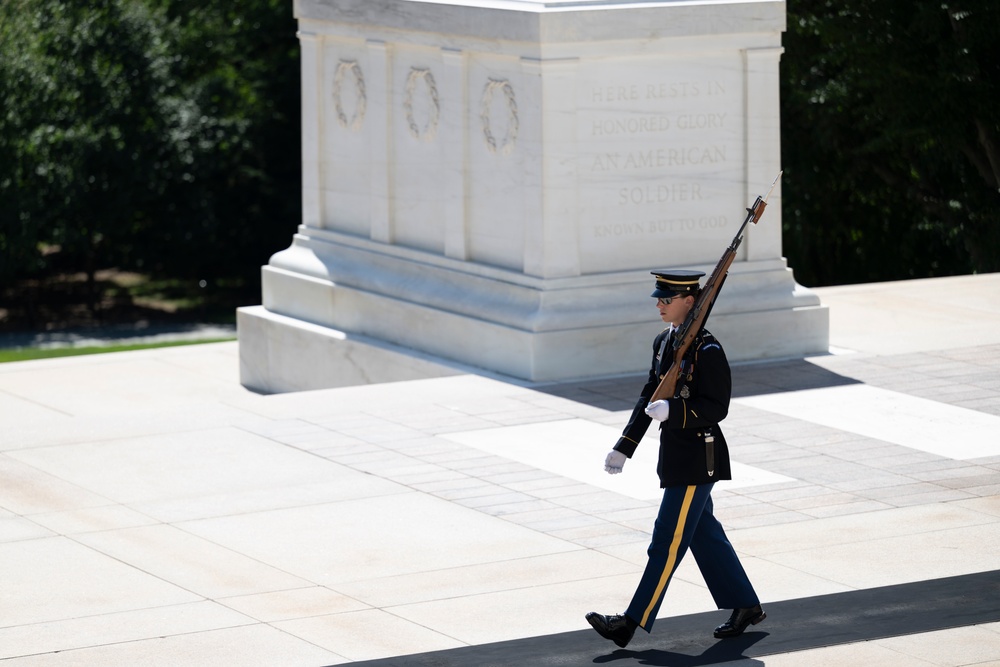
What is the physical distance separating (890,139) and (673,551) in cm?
1771

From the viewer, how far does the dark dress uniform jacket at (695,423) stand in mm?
6965

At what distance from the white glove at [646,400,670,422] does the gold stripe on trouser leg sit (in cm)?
30

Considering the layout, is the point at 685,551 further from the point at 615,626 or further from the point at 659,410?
the point at 659,410

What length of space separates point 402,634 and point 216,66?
34.0m

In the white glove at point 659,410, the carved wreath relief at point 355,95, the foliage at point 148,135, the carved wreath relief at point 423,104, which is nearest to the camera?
the white glove at point 659,410

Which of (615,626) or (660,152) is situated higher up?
(660,152)

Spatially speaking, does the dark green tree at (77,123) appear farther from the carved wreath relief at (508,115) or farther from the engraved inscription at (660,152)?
the engraved inscription at (660,152)

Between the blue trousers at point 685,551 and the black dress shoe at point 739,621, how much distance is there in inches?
1.4

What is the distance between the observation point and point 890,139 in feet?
77.8

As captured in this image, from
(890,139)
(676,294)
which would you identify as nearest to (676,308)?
(676,294)

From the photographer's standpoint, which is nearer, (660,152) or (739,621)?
(739,621)

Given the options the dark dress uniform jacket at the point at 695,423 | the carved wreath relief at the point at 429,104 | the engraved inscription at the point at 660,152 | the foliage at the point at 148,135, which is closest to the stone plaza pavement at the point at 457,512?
the dark dress uniform jacket at the point at 695,423

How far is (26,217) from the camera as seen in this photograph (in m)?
34.0

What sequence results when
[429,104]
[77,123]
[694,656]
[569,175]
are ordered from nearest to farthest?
[694,656], [569,175], [429,104], [77,123]
